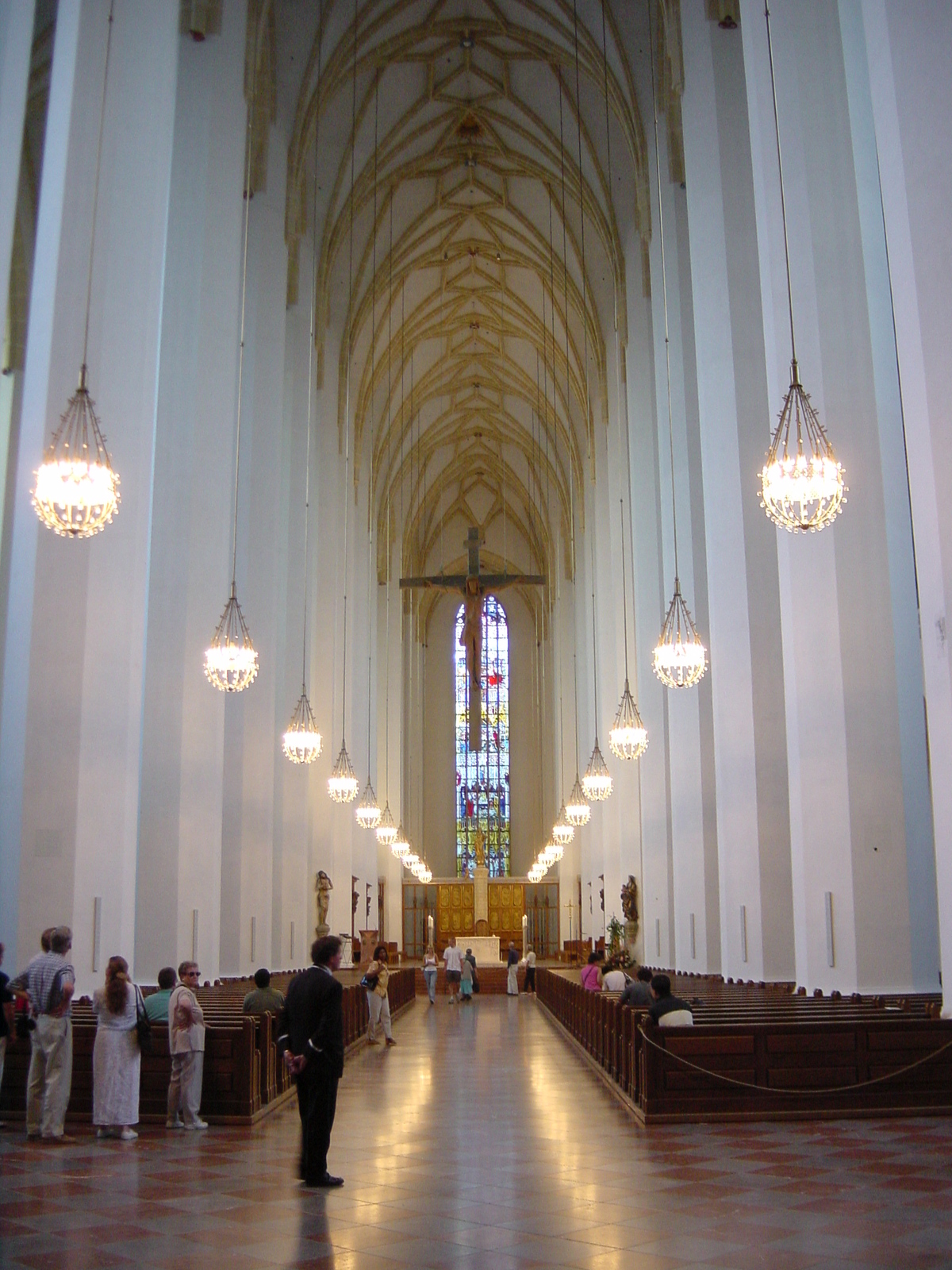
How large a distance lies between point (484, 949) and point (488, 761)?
1217cm

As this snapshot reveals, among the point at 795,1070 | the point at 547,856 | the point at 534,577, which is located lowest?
the point at 795,1070

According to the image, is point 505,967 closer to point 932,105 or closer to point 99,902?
point 99,902

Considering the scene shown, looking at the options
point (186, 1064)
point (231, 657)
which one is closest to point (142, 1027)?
point (186, 1064)

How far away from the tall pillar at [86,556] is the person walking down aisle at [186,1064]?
8.20ft

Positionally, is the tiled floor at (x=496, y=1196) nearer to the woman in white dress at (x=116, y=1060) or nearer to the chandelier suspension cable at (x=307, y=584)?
the woman in white dress at (x=116, y=1060)

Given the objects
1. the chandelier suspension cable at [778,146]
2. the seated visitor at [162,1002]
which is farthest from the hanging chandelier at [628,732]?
the seated visitor at [162,1002]

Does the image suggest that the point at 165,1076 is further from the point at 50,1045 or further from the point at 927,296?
the point at 927,296

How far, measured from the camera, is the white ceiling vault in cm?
2264

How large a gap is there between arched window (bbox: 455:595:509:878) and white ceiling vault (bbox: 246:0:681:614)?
841 cm

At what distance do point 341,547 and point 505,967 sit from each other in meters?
15.1

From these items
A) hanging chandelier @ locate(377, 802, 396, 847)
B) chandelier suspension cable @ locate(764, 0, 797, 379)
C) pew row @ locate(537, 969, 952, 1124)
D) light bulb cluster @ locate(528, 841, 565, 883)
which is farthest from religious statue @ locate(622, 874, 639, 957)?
pew row @ locate(537, 969, 952, 1124)

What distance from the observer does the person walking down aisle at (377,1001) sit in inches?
648

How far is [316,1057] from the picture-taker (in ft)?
21.4

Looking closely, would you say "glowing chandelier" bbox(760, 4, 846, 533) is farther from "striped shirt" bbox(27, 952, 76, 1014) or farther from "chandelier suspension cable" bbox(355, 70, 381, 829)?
"chandelier suspension cable" bbox(355, 70, 381, 829)
